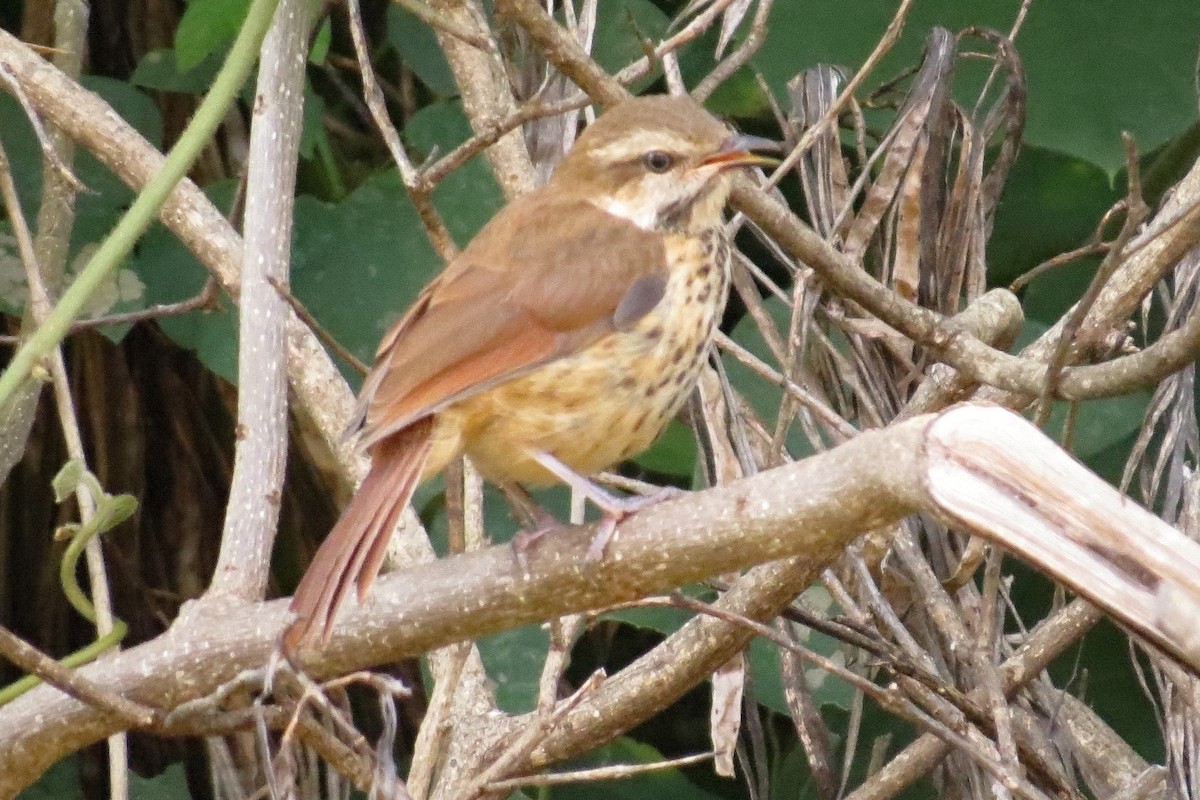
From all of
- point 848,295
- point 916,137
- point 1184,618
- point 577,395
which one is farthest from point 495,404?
point 1184,618

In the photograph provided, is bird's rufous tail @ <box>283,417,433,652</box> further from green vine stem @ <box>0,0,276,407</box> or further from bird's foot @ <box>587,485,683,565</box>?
green vine stem @ <box>0,0,276,407</box>

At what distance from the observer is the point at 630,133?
3.13 m

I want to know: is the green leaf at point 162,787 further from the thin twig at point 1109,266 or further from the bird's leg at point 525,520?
the thin twig at point 1109,266

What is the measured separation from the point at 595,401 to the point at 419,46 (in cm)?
152

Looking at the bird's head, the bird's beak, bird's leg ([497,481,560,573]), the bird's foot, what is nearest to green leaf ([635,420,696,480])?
bird's leg ([497,481,560,573])

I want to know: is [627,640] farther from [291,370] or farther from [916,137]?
[916,137]

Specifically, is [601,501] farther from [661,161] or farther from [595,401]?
[661,161]

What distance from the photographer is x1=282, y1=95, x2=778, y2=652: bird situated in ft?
9.00

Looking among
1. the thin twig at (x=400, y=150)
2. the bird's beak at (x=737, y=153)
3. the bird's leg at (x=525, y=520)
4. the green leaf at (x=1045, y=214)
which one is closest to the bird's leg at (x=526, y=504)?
the bird's leg at (x=525, y=520)

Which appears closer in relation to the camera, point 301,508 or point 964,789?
point 964,789

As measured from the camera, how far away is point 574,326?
2857 millimetres

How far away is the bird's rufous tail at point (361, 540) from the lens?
2.24 metres

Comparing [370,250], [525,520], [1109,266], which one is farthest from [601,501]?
[370,250]

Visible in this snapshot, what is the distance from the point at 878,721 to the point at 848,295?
1.20 m
